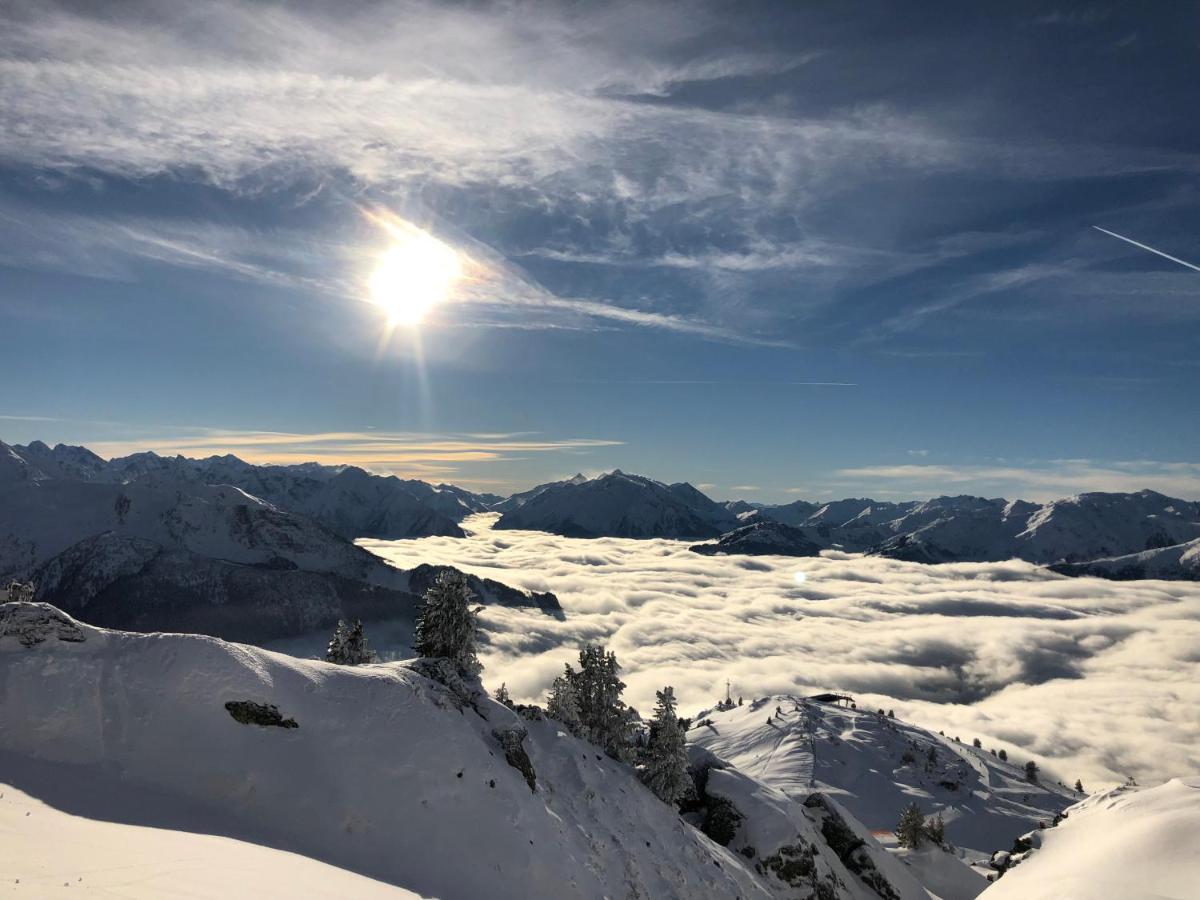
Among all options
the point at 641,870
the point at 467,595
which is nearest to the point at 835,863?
the point at 641,870

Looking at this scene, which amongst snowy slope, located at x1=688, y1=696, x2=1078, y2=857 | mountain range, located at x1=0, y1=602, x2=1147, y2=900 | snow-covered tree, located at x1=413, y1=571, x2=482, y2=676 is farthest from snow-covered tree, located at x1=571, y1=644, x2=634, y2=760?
snowy slope, located at x1=688, y1=696, x2=1078, y2=857

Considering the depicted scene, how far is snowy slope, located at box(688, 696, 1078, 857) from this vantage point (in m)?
158

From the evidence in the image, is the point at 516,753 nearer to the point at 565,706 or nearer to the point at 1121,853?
the point at 565,706

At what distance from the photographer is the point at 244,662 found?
132 ft

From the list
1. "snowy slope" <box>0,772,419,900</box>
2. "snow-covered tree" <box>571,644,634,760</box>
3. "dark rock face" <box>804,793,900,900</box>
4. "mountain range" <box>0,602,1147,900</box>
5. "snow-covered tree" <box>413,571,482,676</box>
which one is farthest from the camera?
"dark rock face" <box>804,793,900,900</box>

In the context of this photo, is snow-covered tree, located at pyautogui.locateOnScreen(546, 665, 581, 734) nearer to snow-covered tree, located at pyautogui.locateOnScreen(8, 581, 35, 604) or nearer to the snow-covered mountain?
the snow-covered mountain

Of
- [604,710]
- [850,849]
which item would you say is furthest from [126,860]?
[850,849]

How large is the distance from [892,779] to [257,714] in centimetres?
19280

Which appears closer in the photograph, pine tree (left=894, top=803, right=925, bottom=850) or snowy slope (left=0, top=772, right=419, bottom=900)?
snowy slope (left=0, top=772, right=419, bottom=900)

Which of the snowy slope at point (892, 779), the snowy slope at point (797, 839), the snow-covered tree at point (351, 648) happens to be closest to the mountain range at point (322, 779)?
the snowy slope at point (797, 839)

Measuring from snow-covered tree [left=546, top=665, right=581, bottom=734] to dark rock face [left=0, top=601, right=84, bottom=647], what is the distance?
3991 centimetres

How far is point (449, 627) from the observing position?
5703 cm

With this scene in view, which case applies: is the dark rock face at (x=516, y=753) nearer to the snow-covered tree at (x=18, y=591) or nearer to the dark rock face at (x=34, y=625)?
the dark rock face at (x=34, y=625)

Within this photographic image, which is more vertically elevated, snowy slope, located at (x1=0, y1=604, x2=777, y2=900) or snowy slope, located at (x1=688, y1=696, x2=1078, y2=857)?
snowy slope, located at (x1=0, y1=604, x2=777, y2=900)
